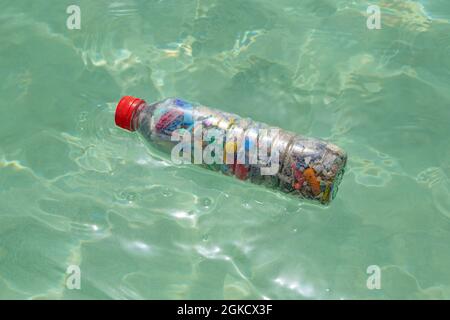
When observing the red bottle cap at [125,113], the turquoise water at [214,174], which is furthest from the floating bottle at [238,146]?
the turquoise water at [214,174]

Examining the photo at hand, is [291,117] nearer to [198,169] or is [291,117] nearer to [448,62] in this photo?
[198,169]

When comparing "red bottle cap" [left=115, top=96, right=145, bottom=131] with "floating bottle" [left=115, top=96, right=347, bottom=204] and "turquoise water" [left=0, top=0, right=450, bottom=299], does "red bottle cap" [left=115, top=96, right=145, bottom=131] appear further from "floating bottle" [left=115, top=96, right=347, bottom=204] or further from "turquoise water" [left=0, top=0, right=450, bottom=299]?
"turquoise water" [left=0, top=0, right=450, bottom=299]

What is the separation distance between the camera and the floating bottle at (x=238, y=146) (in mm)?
2451

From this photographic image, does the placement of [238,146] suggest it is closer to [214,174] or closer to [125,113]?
[214,174]

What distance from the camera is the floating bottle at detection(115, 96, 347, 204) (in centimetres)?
245

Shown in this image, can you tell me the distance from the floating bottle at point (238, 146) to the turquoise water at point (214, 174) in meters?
0.12

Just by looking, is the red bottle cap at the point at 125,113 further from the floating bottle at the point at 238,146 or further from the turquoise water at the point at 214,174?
the turquoise water at the point at 214,174

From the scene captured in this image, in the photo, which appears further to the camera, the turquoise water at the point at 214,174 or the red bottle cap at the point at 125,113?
the red bottle cap at the point at 125,113

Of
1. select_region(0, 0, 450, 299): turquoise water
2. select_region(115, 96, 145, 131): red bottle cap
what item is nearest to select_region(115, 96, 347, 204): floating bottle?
select_region(115, 96, 145, 131): red bottle cap

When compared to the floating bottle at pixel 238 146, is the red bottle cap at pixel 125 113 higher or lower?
higher

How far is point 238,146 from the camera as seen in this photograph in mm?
2541

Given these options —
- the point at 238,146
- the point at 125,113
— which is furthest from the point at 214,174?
the point at 125,113

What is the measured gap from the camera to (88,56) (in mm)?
3049

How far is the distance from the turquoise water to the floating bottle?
117 mm
